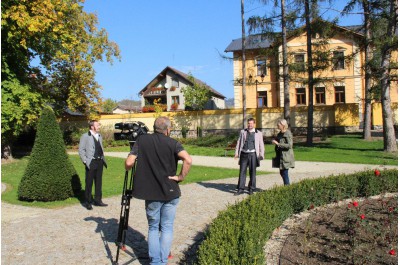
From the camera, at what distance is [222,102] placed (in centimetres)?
6512

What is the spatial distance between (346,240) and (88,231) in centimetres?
412

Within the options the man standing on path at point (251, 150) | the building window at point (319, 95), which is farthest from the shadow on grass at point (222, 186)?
the building window at point (319, 95)

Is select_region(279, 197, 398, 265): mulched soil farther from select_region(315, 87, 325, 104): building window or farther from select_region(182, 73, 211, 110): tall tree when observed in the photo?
select_region(182, 73, 211, 110): tall tree

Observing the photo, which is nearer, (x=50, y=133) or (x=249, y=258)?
(x=249, y=258)

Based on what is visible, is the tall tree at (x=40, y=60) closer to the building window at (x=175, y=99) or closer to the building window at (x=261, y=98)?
the building window at (x=261, y=98)

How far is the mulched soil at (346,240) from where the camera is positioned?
428cm

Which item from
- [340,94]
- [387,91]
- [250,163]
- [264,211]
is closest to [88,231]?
[264,211]

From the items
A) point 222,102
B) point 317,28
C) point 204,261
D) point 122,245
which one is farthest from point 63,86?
point 222,102

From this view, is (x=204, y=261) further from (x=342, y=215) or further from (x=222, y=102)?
(x=222, y=102)

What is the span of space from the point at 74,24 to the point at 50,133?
16.8m

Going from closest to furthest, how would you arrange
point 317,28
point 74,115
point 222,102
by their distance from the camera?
point 317,28 → point 74,115 → point 222,102

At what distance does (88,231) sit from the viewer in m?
6.48

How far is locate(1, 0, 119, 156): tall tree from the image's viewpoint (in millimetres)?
17000

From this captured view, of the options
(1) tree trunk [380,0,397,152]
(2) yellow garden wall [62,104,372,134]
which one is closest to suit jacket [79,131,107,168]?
(1) tree trunk [380,0,397,152]
